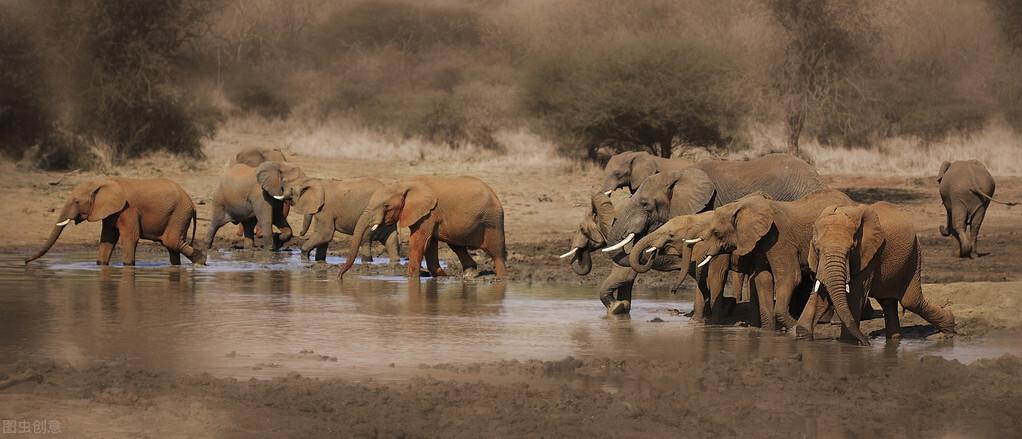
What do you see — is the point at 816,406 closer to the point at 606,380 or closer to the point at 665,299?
the point at 606,380

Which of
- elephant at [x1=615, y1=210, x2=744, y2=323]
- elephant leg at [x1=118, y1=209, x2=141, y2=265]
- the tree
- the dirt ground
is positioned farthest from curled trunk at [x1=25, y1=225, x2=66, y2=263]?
the tree

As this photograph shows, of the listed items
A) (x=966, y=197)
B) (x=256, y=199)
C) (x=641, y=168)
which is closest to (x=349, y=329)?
(x=641, y=168)

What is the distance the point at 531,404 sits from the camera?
766 centimetres

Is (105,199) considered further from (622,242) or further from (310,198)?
(622,242)

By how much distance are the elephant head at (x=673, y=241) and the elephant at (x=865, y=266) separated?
935 millimetres

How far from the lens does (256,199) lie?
20.6 metres

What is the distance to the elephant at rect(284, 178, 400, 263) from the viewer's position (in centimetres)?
1842

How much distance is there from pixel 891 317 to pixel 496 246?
6.11 meters

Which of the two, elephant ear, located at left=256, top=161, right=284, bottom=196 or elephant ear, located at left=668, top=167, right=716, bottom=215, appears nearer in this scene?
elephant ear, located at left=668, top=167, right=716, bottom=215

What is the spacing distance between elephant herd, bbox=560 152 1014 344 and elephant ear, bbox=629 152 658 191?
3.58m

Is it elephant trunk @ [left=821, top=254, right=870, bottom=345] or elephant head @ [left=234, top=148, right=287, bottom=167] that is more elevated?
elephant head @ [left=234, top=148, right=287, bottom=167]

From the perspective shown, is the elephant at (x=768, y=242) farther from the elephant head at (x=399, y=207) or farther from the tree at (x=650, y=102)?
the tree at (x=650, y=102)

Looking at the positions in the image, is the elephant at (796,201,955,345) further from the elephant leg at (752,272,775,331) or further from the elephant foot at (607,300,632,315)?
the elephant foot at (607,300,632,315)

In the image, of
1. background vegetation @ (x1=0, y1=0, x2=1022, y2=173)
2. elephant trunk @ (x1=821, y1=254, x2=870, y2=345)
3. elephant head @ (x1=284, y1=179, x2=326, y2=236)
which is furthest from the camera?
background vegetation @ (x1=0, y1=0, x2=1022, y2=173)
